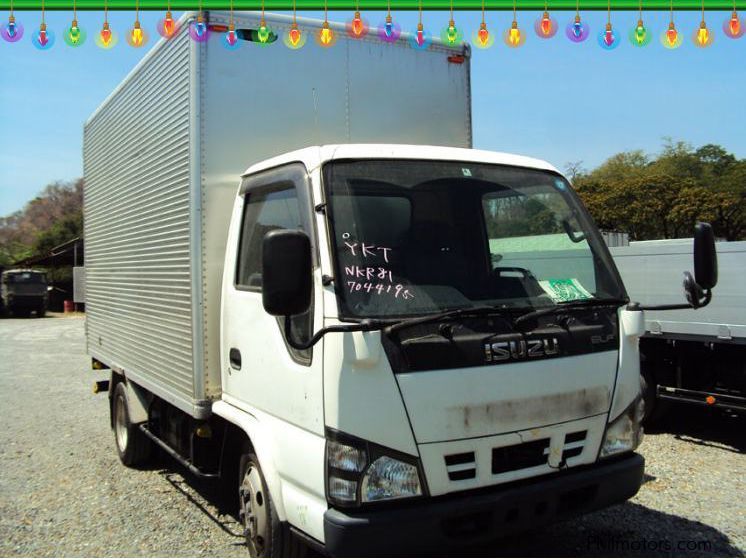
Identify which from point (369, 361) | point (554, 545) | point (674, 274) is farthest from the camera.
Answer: point (674, 274)

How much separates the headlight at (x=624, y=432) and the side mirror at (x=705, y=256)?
76 centimetres

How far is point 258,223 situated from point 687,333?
478cm

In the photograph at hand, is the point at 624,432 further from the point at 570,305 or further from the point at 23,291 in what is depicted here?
the point at 23,291

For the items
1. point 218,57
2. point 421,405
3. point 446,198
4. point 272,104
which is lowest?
point 421,405

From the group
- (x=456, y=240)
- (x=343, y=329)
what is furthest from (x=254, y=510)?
(x=456, y=240)

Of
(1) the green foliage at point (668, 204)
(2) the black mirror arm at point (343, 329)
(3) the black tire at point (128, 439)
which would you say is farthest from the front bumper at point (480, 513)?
(1) the green foliage at point (668, 204)

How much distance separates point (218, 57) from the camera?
4.23 m

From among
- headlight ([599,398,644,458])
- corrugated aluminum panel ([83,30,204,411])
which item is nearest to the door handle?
corrugated aluminum panel ([83,30,204,411])

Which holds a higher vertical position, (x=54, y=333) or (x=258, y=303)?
(x=258, y=303)

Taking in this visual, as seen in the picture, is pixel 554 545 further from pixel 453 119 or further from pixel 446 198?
pixel 453 119

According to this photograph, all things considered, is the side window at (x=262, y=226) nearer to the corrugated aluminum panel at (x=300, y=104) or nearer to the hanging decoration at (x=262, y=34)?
the corrugated aluminum panel at (x=300, y=104)

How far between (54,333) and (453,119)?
2064 cm

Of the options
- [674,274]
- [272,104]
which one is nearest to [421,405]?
[272,104]

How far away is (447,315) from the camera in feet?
9.89
